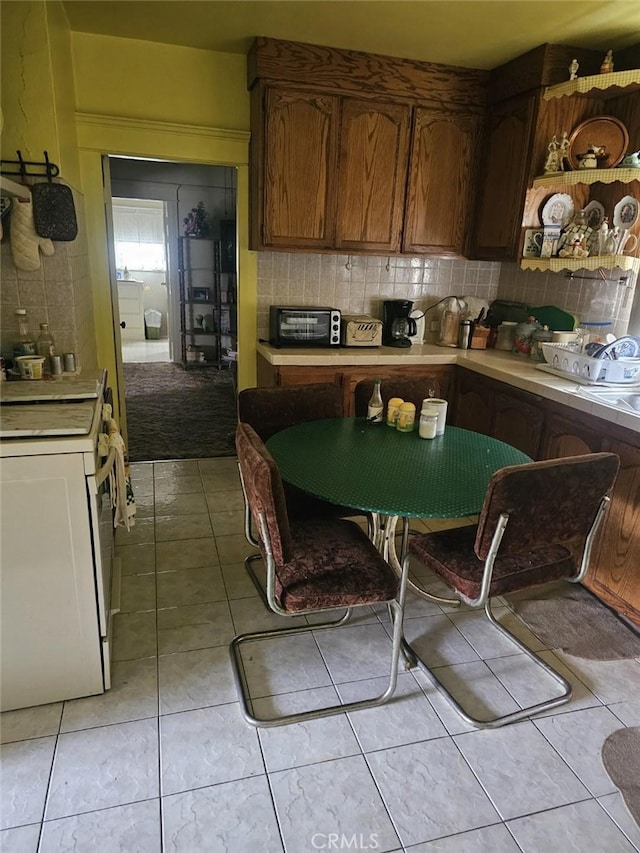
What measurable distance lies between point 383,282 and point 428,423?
198cm

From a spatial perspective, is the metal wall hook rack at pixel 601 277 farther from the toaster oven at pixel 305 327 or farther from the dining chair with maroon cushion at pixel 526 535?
the dining chair with maroon cushion at pixel 526 535

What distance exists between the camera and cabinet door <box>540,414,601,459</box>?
2.46m

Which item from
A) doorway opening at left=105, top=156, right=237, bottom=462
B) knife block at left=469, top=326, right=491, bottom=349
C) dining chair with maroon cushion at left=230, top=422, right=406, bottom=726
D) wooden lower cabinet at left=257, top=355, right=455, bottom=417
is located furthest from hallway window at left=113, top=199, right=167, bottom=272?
dining chair with maroon cushion at left=230, top=422, right=406, bottom=726

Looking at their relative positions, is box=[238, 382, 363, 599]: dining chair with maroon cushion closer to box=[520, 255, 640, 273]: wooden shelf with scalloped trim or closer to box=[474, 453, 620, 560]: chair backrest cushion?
box=[474, 453, 620, 560]: chair backrest cushion

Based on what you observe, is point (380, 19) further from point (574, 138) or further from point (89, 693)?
point (89, 693)

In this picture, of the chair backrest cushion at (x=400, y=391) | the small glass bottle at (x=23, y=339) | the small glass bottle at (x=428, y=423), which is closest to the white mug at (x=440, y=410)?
the small glass bottle at (x=428, y=423)

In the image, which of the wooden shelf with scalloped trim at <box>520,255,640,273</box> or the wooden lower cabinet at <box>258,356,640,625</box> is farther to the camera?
the wooden shelf with scalloped trim at <box>520,255,640,273</box>

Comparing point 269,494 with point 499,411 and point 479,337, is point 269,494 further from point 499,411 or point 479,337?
point 479,337

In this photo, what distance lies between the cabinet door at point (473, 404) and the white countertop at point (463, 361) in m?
0.08

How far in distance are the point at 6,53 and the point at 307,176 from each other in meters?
1.60

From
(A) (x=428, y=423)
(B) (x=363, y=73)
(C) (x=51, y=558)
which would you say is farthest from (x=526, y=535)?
(B) (x=363, y=73)

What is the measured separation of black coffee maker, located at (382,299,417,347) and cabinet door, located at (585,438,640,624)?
1.70 metres

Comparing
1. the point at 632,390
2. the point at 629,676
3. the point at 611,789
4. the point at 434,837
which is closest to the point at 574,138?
the point at 632,390
